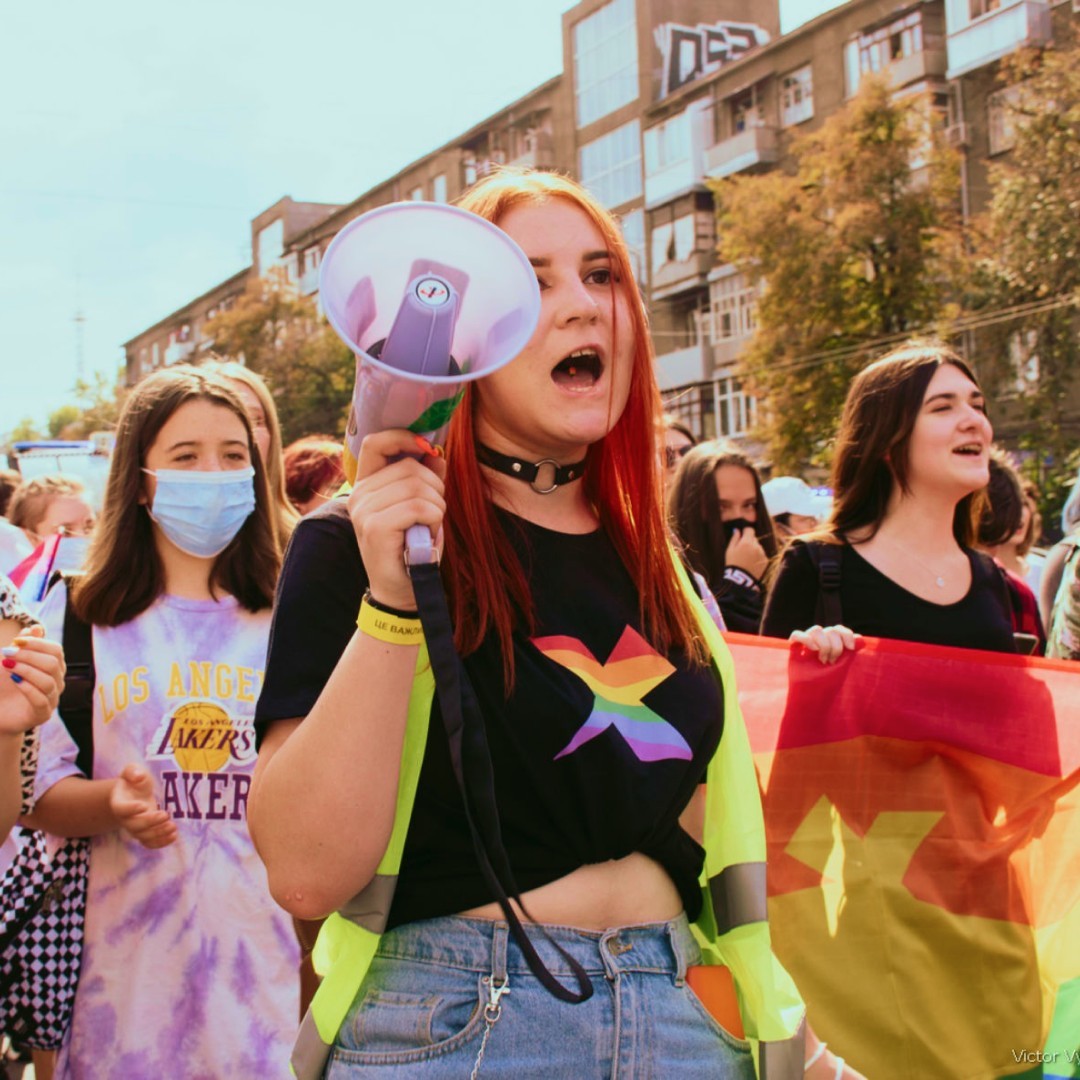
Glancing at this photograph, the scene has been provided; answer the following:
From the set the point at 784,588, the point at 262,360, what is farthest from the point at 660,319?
the point at 784,588

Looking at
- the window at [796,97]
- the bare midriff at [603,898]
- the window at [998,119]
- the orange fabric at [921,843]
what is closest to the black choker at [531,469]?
the bare midriff at [603,898]

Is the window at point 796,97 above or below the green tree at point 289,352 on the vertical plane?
above

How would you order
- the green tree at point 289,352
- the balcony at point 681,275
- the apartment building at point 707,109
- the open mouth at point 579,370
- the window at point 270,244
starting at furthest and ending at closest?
1. the window at point 270,244
2. the green tree at point 289,352
3. the balcony at point 681,275
4. the apartment building at point 707,109
5. the open mouth at point 579,370

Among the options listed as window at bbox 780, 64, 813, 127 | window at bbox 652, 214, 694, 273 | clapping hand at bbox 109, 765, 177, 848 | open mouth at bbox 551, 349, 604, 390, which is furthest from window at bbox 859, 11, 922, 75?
open mouth at bbox 551, 349, 604, 390

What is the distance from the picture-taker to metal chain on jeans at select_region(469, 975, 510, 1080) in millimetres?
1603

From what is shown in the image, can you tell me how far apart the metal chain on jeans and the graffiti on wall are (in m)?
42.5

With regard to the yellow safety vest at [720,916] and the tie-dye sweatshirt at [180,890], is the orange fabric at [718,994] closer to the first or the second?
the yellow safety vest at [720,916]

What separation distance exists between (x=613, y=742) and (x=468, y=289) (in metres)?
0.62

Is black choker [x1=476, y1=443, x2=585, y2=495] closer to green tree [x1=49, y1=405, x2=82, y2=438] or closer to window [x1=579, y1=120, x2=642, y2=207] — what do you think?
window [x1=579, y1=120, x2=642, y2=207]

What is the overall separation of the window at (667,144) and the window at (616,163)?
0.85 metres

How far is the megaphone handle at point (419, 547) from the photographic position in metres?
1.49

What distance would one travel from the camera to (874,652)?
10.8ft

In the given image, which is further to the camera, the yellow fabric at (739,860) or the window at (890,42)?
the window at (890,42)

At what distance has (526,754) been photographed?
5.62 ft
